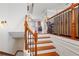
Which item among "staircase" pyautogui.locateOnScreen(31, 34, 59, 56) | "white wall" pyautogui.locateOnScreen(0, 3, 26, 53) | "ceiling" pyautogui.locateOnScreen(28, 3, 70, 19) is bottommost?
"staircase" pyautogui.locateOnScreen(31, 34, 59, 56)

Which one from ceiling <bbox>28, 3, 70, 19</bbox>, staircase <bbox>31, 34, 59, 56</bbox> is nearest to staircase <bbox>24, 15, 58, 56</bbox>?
staircase <bbox>31, 34, 59, 56</bbox>

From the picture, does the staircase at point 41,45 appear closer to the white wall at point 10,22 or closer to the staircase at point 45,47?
the staircase at point 45,47

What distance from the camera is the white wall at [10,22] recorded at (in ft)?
19.0

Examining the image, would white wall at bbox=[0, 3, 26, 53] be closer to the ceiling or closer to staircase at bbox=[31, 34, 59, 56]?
staircase at bbox=[31, 34, 59, 56]

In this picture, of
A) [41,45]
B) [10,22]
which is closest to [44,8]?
[10,22]

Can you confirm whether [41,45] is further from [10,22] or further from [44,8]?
[44,8]

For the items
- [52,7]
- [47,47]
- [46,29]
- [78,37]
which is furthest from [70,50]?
[52,7]

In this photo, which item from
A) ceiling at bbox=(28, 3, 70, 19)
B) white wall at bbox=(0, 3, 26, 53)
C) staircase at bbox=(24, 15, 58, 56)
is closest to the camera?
staircase at bbox=(24, 15, 58, 56)

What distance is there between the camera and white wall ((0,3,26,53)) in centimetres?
578

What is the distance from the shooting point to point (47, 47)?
5.22 meters

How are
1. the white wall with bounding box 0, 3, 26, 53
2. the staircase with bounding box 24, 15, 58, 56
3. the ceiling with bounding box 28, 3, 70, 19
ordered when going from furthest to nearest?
the ceiling with bounding box 28, 3, 70, 19
the white wall with bounding box 0, 3, 26, 53
the staircase with bounding box 24, 15, 58, 56

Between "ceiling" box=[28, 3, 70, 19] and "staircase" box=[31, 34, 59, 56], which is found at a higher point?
"ceiling" box=[28, 3, 70, 19]

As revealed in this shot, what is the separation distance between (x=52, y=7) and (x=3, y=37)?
415 cm

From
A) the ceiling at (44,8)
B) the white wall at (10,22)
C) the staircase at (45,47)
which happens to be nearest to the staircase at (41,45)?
the staircase at (45,47)
